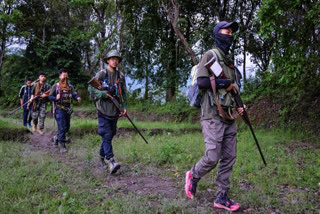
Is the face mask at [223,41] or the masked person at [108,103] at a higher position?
the face mask at [223,41]

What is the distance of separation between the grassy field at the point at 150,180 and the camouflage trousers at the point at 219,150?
0.48 m

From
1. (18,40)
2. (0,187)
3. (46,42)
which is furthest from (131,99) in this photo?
(0,187)

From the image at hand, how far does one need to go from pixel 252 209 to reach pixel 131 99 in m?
15.3

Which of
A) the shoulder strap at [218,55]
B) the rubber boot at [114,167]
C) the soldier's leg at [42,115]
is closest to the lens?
the shoulder strap at [218,55]

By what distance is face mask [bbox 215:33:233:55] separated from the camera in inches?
149

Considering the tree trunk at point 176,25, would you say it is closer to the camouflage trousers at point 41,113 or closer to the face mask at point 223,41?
the camouflage trousers at point 41,113

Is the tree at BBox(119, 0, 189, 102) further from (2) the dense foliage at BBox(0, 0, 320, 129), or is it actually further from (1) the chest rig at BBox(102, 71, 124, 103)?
(1) the chest rig at BBox(102, 71, 124, 103)

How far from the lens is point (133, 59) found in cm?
1856

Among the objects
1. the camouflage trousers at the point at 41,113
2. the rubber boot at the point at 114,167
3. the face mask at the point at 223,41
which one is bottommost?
the rubber boot at the point at 114,167

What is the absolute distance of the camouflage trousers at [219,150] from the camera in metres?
3.67

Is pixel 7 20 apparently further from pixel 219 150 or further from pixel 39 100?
pixel 219 150

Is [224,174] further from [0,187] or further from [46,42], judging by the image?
[46,42]

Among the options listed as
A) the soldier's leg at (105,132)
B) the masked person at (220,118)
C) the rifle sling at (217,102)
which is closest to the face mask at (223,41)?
the masked person at (220,118)

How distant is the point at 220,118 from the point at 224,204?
121 cm
